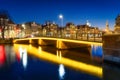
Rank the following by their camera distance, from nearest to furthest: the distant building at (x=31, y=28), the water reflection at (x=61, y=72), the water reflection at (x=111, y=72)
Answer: the water reflection at (x=111, y=72) < the water reflection at (x=61, y=72) < the distant building at (x=31, y=28)

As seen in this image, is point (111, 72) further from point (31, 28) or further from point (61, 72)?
point (31, 28)

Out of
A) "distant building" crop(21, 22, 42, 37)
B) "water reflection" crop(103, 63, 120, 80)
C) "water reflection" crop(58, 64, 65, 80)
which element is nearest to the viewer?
"water reflection" crop(103, 63, 120, 80)

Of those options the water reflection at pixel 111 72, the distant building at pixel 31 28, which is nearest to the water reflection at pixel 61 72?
the water reflection at pixel 111 72

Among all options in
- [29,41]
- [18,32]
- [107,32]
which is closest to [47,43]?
[29,41]

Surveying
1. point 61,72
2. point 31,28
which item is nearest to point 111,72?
point 61,72

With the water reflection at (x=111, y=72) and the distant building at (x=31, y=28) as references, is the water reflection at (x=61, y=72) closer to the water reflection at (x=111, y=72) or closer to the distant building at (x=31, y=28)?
the water reflection at (x=111, y=72)

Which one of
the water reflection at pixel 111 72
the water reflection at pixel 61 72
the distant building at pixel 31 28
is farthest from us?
the distant building at pixel 31 28

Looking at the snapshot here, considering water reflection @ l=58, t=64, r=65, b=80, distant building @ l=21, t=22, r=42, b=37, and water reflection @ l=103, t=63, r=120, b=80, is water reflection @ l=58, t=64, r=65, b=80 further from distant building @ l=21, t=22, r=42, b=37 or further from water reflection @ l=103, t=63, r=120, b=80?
distant building @ l=21, t=22, r=42, b=37

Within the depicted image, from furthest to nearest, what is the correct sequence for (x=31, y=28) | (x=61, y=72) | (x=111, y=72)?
1. (x=31, y=28)
2. (x=61, y=72)
3. (x=111, y=72)

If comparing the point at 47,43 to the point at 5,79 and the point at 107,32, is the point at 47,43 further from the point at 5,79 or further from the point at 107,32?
the point at 5,79

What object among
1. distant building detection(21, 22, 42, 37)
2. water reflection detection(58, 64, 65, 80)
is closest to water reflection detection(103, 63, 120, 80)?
water reflection detection(58, 64, 65, 80)

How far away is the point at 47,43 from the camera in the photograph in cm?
8306

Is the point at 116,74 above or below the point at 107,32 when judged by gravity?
below

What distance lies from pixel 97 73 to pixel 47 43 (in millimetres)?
53743
